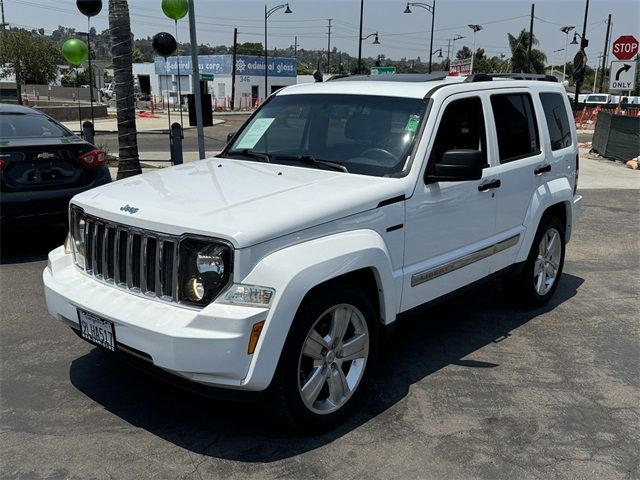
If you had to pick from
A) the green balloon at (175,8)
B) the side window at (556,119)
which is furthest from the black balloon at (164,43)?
→ the side window at (556,119)

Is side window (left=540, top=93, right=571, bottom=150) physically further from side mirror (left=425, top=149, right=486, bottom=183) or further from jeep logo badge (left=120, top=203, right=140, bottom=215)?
jeep logo badge (left=120, top=203, right=140, bottom=215)

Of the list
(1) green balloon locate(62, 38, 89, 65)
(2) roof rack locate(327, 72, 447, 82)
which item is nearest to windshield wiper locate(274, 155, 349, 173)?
(2) roof rack locate(327, 72, 447, 82)

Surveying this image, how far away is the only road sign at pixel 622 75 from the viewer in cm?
1706

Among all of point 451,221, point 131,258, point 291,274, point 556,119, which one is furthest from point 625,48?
point 131,258

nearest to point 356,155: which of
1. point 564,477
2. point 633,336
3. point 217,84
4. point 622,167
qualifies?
point 564,477

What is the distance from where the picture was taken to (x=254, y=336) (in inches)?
120

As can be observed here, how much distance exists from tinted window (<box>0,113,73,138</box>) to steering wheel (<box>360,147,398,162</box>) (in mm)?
4678

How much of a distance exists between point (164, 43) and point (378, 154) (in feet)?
32.8

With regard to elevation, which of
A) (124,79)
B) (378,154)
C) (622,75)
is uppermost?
(622,75)

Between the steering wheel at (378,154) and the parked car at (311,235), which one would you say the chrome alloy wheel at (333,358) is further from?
the steering wheel at (378,154)

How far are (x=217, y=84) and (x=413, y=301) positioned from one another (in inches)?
2515

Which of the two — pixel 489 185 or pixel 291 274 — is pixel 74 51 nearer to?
pixel 489 185

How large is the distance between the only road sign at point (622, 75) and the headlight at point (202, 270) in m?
17.1

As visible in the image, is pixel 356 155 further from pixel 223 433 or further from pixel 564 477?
pixel 564 477
